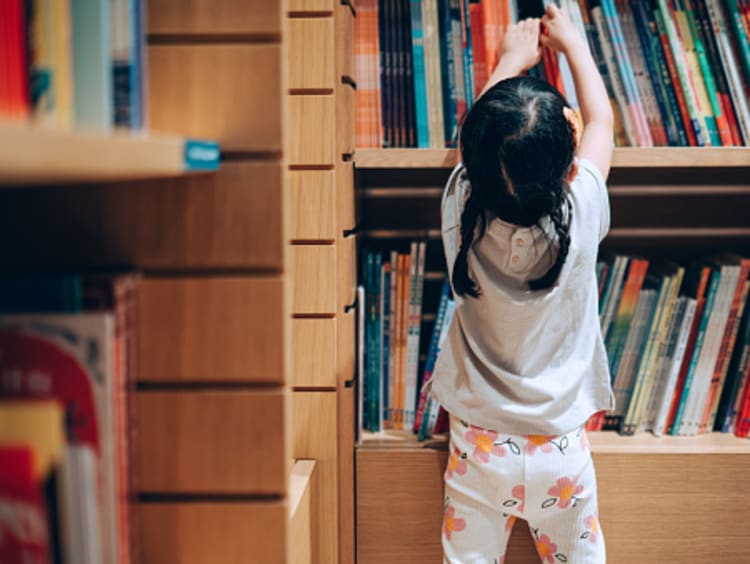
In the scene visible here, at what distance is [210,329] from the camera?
0.89m

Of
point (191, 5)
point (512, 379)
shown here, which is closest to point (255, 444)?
point (191, 5)

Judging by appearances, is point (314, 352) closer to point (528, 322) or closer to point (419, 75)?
point (528, 322)

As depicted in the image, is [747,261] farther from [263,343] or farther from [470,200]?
[263,343]

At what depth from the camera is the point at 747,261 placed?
1.67 meters

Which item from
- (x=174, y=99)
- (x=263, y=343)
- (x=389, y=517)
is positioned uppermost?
(x=174, y=99)

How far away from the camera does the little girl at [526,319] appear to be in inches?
50.1

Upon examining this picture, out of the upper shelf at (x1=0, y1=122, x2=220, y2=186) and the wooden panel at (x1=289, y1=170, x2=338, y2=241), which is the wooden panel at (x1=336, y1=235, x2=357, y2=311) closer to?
the wooden panel at (x1=289, y1=170, x2=338, y2=241)

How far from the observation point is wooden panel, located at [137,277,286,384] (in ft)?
2.89

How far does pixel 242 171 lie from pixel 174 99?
11cm

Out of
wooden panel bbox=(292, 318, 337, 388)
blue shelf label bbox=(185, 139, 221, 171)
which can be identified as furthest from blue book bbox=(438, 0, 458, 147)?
blue shelf label bbox=(185, 139, 221, 171)

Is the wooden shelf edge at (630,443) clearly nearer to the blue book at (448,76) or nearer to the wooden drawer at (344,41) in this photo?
the blue book at (448,76)

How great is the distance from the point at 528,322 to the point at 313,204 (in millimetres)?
469

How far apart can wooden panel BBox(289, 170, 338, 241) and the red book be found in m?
0.39

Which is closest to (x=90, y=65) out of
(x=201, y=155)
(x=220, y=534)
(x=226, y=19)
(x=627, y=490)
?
(x=201, y=155)
